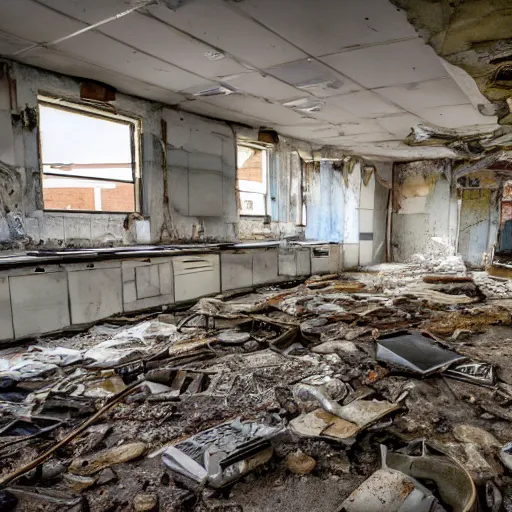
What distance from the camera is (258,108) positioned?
243 inches

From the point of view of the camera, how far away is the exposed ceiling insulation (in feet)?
10.5

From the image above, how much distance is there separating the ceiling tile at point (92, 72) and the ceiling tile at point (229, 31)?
1.55 meters

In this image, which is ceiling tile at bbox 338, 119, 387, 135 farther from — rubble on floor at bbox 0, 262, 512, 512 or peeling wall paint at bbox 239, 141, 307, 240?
rubble on floor at bbox 0, 262, 512, 512

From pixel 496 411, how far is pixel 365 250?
800 cm

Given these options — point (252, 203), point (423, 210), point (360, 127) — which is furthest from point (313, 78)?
point (423, 210)

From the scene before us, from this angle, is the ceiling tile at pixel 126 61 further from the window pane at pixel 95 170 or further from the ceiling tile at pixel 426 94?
the ceiling tile at pixel 426 94

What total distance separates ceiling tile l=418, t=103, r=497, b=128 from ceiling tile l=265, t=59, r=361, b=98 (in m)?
1.83

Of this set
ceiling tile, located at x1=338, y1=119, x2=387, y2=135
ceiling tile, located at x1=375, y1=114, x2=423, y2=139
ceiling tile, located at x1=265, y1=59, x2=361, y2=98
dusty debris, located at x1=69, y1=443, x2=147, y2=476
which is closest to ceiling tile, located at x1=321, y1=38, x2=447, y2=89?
ceiling tile, located at x1=265, y1=59, x2=361, y2=98

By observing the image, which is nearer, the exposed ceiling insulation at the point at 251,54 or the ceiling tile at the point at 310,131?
the exposed ceiling insulation at the point at 251,54

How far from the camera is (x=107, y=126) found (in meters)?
5.43

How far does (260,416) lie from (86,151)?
13.9ft

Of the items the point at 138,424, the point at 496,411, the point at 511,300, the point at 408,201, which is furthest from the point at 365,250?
the point at 138,424

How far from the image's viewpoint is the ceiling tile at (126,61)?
3820 millimetres

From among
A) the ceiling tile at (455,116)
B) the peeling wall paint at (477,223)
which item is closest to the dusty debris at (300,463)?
the ceiling tile at (455,116)
